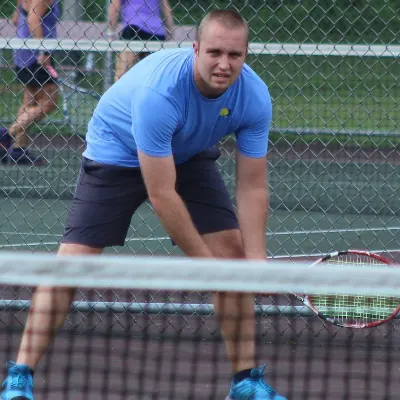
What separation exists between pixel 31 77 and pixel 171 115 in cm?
308

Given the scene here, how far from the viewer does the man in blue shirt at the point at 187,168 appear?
3.54 meters

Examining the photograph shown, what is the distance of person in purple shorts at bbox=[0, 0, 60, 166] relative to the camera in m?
5.98

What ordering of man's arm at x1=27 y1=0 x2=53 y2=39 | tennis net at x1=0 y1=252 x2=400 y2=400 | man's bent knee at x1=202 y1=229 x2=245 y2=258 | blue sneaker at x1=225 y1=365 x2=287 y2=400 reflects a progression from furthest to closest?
man's arm at x1=27 y1=0 x2=53 y2=39
tennis net at x1=0 y1=252 x2=400 y2=400
man's bent knee at x1=202 y1=229 x2=245 y2=258
blue sneaker at x1=225 y1=365 x2=287 y2=400

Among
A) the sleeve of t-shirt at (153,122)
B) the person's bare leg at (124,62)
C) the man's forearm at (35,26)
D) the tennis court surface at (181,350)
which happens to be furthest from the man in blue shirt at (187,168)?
the man's forearm at (35,26)

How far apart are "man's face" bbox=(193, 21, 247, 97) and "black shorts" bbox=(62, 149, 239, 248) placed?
0.49 metres

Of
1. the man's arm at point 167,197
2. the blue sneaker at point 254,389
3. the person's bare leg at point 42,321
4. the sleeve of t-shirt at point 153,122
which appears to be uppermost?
the sleeve of t-shirt at point 153,122

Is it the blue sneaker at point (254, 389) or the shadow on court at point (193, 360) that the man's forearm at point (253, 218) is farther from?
the shadow on court at point (193, 360)

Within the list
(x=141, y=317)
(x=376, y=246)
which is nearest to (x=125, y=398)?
(x=141, y=317)

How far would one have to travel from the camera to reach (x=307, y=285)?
283 cm

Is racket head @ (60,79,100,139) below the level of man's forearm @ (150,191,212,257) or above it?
above

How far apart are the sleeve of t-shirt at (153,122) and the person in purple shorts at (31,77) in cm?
217

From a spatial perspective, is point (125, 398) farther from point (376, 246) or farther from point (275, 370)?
point (376, 246)

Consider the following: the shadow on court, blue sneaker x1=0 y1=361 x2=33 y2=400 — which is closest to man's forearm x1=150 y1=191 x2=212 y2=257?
the shadow on court

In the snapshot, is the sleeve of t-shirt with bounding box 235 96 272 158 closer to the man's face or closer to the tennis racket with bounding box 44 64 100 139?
the man's face
